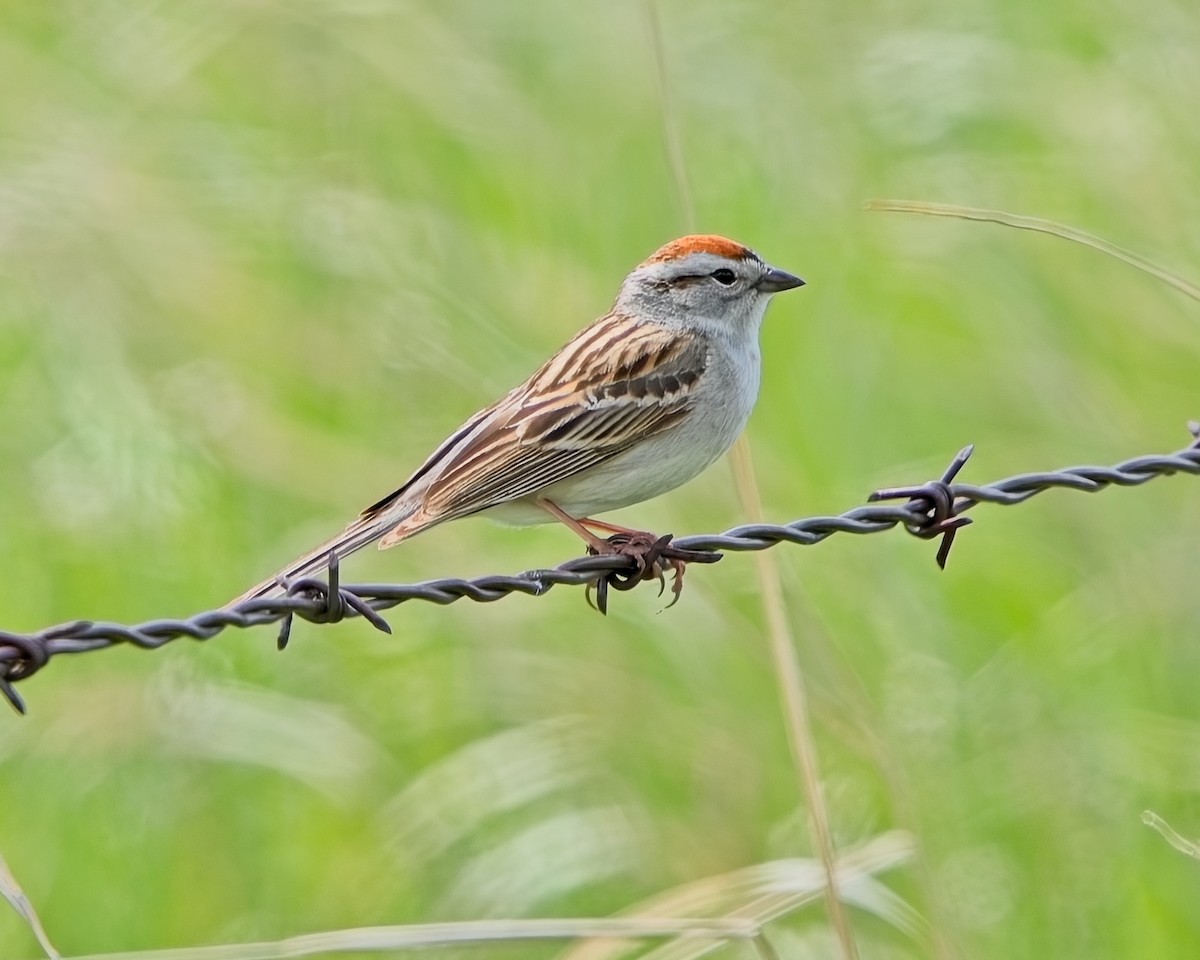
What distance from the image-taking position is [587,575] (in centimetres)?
391

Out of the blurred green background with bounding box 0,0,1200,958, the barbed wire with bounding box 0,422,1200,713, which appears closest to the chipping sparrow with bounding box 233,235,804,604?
the barbed wire with bounding box 0,422,1200,713

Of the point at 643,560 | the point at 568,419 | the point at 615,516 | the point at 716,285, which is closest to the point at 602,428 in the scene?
the point at 568,419

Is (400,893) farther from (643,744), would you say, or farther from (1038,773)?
(1038,773)

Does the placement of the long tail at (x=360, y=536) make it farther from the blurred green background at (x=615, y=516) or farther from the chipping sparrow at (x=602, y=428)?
the blurred green background at (x=615, y=516)

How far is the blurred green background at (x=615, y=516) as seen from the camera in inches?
196

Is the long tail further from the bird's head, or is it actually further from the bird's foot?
the bird's head

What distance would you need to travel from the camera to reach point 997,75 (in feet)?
21.2

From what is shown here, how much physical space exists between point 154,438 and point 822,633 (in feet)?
7.99

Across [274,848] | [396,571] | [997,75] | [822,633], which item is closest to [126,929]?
[274,848]

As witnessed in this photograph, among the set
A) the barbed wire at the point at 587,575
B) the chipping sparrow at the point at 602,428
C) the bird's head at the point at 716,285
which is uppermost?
the bird's head at the point at 716,285

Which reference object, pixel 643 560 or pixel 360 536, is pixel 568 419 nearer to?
pixel 643 560

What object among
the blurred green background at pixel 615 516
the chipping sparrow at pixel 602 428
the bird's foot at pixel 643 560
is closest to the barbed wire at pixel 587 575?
the bird's foot at pixel 643 560

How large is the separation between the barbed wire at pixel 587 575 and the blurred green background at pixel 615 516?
56 cm

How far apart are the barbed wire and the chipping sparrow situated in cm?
35
